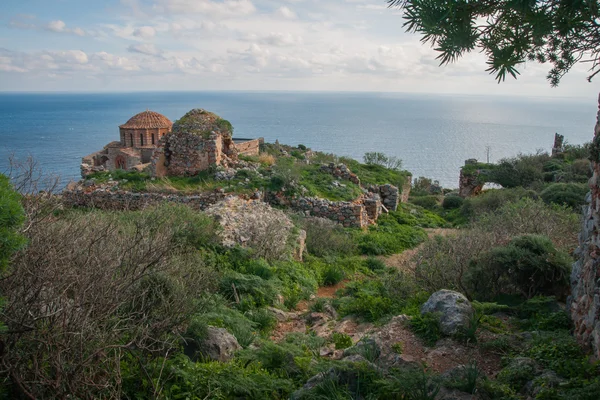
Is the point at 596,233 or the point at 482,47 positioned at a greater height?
the point at 482,47

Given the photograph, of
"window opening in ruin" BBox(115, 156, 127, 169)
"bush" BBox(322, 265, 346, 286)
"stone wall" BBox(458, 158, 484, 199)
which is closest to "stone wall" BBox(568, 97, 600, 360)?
"bush" BBox(322, 265, 346, 286)

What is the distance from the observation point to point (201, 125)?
1870 cm

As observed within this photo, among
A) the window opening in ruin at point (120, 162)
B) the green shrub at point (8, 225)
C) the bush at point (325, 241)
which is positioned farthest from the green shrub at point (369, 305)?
the window opening in ruin at point (120, 162)

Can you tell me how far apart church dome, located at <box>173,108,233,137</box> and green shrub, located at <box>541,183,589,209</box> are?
1368cm

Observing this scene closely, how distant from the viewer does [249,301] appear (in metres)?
8.52

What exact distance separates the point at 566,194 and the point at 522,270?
1307 cm

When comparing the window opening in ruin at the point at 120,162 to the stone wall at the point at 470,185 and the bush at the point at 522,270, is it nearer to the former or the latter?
the stone wall at the point at 470,185

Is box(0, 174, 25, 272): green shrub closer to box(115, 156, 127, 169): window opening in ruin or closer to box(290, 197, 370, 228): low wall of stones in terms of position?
box(290, 197, 370, 228): low wall of stones

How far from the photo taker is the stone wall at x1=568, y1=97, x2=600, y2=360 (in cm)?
493

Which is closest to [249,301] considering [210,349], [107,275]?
[210,349]

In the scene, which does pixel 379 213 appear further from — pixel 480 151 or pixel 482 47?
pixel 480 151

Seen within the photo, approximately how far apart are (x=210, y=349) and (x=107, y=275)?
5.66ft

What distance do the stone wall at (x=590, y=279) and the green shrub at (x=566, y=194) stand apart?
13.4 meters

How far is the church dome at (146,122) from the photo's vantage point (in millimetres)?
39406
